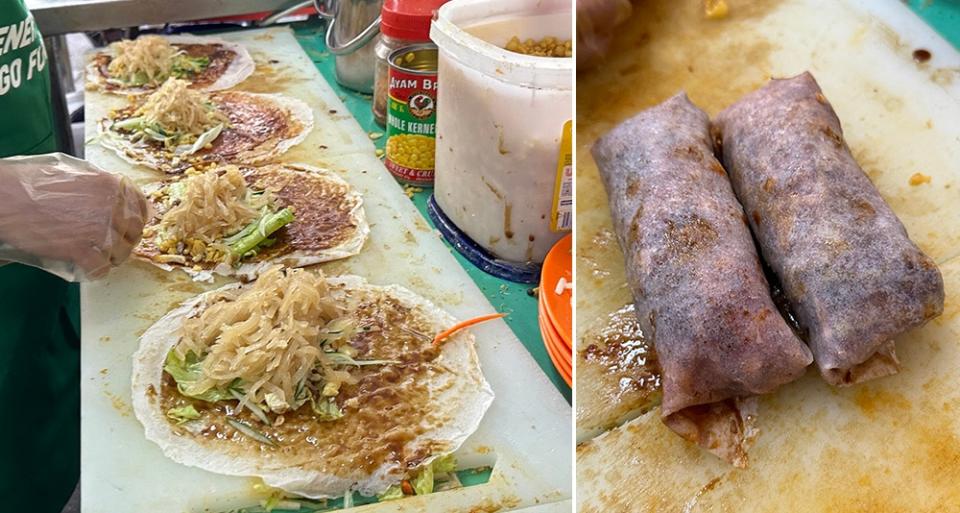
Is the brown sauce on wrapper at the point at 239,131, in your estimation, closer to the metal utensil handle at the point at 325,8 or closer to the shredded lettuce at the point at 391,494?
the metal utensil handle at the point at 325,8

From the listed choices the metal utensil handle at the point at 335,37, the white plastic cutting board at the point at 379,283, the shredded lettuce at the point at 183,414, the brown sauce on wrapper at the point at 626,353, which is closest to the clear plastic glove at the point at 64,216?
the white plastic cutting board at the point at 379,283

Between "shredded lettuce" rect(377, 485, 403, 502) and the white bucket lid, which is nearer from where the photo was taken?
"shredded lettuce" rect(377, 485, 403, 502)

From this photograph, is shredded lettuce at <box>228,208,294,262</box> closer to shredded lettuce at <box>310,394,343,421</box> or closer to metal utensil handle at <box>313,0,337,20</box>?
shredded lettuce at <box>310,394,343,421</box>

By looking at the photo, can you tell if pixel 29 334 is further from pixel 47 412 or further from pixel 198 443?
pixel 198 443

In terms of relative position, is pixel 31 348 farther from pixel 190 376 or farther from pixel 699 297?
pixel 699 297

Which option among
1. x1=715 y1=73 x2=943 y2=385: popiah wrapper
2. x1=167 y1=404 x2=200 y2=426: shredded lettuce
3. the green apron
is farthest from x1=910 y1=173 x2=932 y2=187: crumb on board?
the green apron

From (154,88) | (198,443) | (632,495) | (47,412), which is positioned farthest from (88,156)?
(632,495)

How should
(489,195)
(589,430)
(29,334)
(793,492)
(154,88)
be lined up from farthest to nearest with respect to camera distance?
(154,88)
(29,334)
(489,195)
(589,430)
(793,492)
